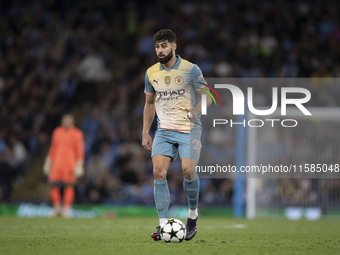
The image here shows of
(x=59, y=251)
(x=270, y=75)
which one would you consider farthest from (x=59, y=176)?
(x=59, y=251)

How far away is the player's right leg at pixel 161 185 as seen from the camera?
24.5ft

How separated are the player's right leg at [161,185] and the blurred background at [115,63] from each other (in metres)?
8.04

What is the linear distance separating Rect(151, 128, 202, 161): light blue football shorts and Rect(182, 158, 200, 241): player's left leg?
3.5 inches

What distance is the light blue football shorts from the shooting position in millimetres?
7559

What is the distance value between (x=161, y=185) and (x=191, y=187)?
35 cm

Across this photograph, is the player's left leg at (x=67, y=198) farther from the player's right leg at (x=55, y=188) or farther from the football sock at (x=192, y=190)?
the football sock at (x=192, y=190)

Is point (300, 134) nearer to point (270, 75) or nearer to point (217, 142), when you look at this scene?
point (217, 142)

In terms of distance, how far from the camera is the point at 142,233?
8.97 metres

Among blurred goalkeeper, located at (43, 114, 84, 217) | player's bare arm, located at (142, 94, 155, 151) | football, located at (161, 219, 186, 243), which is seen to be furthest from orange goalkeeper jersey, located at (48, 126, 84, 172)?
football, located at (161, 219, 186, 243)

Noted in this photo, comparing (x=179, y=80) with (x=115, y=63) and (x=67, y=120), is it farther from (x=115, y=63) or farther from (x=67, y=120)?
(x=115, y=63)

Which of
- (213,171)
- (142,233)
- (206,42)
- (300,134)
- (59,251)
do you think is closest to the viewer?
(59,251)

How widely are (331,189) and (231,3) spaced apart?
7.93 metres

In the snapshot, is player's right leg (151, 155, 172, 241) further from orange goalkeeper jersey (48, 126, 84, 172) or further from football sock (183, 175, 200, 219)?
orange goalkeeper jersey (48, 126, 84, 172)

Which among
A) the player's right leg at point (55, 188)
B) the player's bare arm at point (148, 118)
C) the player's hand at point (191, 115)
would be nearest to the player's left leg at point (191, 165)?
the player's hand at point (191, 115)
